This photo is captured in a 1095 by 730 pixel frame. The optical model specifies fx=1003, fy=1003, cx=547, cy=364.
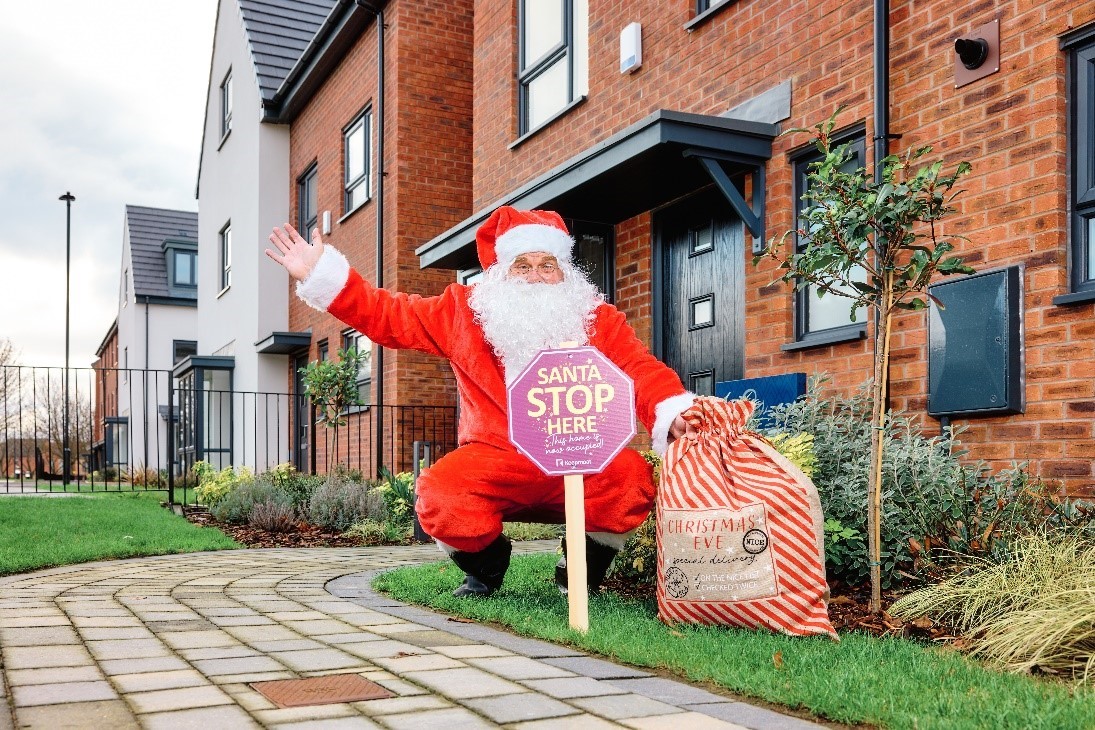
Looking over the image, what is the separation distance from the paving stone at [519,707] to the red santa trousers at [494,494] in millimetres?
1692

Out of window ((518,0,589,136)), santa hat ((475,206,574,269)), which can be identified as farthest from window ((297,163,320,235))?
santa hat ((475,206,574,269))

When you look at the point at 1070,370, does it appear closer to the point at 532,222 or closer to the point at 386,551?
the point at 532,222

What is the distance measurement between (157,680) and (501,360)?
7.01 ft

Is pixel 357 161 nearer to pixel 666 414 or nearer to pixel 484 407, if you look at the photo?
pixel 484 407

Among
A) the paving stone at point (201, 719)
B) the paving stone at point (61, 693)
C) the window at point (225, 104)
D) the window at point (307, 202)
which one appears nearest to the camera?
the paving stone at point (201, 719)

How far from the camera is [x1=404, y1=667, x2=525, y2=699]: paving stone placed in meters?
2.71

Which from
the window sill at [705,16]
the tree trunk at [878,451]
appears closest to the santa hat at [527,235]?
the tree trunk at [878,451]

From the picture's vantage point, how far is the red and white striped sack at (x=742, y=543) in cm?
354

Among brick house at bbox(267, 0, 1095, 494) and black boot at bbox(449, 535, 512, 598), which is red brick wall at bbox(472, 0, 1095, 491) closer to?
brick house at bbox(267, 0, 1095, 494)

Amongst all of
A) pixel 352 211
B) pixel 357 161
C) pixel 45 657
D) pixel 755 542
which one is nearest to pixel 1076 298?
pixel 755 542

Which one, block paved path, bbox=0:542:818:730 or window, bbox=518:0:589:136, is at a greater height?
window, bbox=518:0:589:136

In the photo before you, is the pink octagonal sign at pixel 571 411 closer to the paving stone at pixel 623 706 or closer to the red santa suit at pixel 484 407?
the red santa suit at pixel 484 407

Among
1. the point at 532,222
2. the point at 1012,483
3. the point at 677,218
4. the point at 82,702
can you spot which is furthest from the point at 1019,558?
the point at 677,218

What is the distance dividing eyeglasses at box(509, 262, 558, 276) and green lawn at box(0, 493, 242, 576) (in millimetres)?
3509
